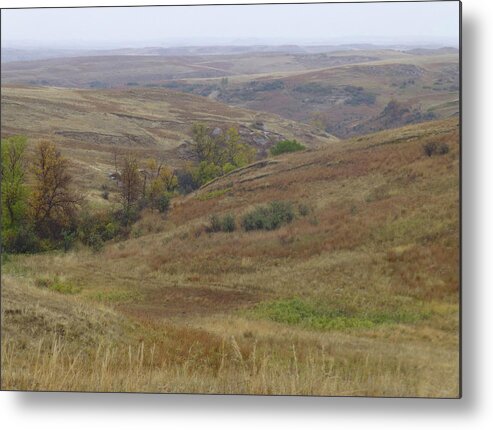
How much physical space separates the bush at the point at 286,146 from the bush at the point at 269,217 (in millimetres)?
640

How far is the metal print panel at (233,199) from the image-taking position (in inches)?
290

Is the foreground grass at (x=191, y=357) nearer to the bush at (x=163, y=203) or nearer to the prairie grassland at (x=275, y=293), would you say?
the prairie grassland at (x=275, y=293)

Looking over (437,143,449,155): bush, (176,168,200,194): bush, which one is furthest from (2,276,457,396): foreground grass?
(437,143,449,155): bush

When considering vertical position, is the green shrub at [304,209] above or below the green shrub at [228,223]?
above

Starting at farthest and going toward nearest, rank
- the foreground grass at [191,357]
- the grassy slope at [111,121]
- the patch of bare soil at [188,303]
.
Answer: the grassy slope at [111,121] → the patch of bare soil at [188,303] → the foreground grass at [191,357]

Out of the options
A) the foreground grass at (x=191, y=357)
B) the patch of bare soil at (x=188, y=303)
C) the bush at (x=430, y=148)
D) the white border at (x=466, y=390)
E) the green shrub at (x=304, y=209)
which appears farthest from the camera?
the green shrub at (x=304, y=209)

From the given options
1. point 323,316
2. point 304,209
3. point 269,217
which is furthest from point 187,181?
point 323,316

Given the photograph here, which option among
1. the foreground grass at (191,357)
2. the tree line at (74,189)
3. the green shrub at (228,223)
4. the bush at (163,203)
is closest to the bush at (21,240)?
the tree line at (74,189)

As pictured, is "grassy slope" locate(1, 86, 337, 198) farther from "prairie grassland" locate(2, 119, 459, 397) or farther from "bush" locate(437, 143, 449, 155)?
"bush" locate(437, 143, 449, 155)

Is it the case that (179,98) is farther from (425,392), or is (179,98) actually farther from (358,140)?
(425,392)

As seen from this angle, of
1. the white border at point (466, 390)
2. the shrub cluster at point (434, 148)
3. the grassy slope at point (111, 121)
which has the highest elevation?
the grassy slope at point (111, 121)

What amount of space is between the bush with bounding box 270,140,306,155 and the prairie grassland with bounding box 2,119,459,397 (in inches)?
8.8

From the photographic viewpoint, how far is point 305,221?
7938mm

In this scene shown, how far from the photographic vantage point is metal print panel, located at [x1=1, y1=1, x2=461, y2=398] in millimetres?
7375
